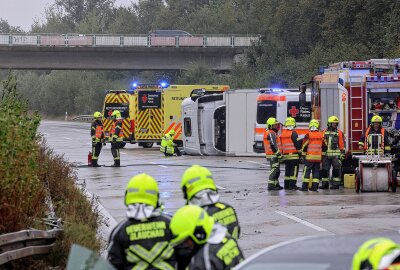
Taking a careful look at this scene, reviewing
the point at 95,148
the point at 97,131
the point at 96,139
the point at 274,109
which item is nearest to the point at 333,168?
the point at 95,148

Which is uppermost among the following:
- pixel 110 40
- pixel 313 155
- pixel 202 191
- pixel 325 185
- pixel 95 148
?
pixel 110 40

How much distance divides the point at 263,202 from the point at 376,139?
3.39 metres

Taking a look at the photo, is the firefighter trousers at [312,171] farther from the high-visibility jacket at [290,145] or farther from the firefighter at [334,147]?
the high-visibility jacket at [290,145]

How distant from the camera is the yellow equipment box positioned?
2391 cm

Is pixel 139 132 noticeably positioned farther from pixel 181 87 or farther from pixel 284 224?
pixel 284 224

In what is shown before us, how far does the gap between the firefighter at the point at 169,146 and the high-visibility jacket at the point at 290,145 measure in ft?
50.3

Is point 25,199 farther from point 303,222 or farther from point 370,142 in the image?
point 370,142

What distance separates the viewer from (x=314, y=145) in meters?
23.4

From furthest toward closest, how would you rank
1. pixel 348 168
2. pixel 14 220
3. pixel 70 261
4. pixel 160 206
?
pixel 348 168 → pixel 14 220 → pixel 160 206 → pixel 70 261

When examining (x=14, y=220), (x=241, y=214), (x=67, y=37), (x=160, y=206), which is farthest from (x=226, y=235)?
(x=67, y=37)

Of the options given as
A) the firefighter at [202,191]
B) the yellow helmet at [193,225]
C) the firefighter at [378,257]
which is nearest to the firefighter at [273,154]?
the firefighter at [202,191]

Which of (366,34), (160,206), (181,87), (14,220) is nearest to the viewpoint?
(160,206)

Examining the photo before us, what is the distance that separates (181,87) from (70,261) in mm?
37349

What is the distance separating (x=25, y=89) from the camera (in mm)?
116812
